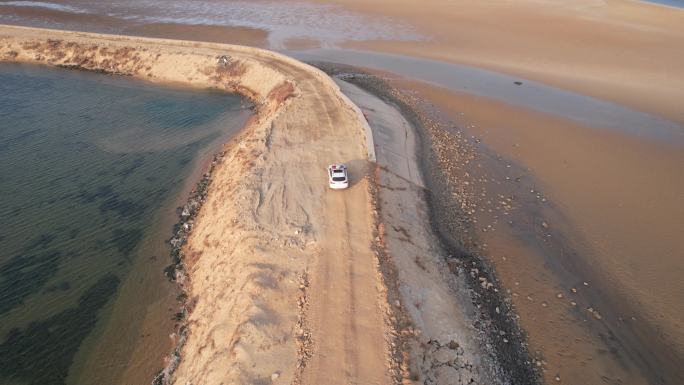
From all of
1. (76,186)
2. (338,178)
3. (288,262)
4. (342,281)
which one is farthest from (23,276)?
(338,178)

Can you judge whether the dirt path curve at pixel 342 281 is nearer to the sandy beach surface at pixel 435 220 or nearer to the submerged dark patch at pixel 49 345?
the sandy beach surface at pixel 435 220

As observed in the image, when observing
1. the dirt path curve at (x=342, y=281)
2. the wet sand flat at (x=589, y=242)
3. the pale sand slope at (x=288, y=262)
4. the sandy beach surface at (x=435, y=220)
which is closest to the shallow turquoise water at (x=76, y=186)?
the sandy beach surface at (x=435, y=220)

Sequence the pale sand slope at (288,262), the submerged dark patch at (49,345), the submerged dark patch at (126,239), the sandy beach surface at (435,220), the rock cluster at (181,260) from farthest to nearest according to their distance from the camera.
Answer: the submerged dark patch at (126,239), the rock cluster at (181,260), the submerged dark patch at (49,345), the sandy beach surface at (435,220), the pale sand slope at (288,262)

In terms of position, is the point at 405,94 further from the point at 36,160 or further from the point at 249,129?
the point at 36,160

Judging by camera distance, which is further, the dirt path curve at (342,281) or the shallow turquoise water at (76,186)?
the shallow turquoise water at (76,186)

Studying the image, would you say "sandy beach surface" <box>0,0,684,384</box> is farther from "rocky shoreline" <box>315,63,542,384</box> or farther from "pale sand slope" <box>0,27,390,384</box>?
"rocky shoreline" <box>315,63,542,384</box>

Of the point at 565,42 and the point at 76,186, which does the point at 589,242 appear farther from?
the point at 565,42

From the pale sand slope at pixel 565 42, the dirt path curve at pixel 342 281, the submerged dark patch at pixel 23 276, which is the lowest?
the submerged dark patch at pixel 23 276

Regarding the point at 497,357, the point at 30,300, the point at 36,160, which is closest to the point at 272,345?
the point at 497,357
